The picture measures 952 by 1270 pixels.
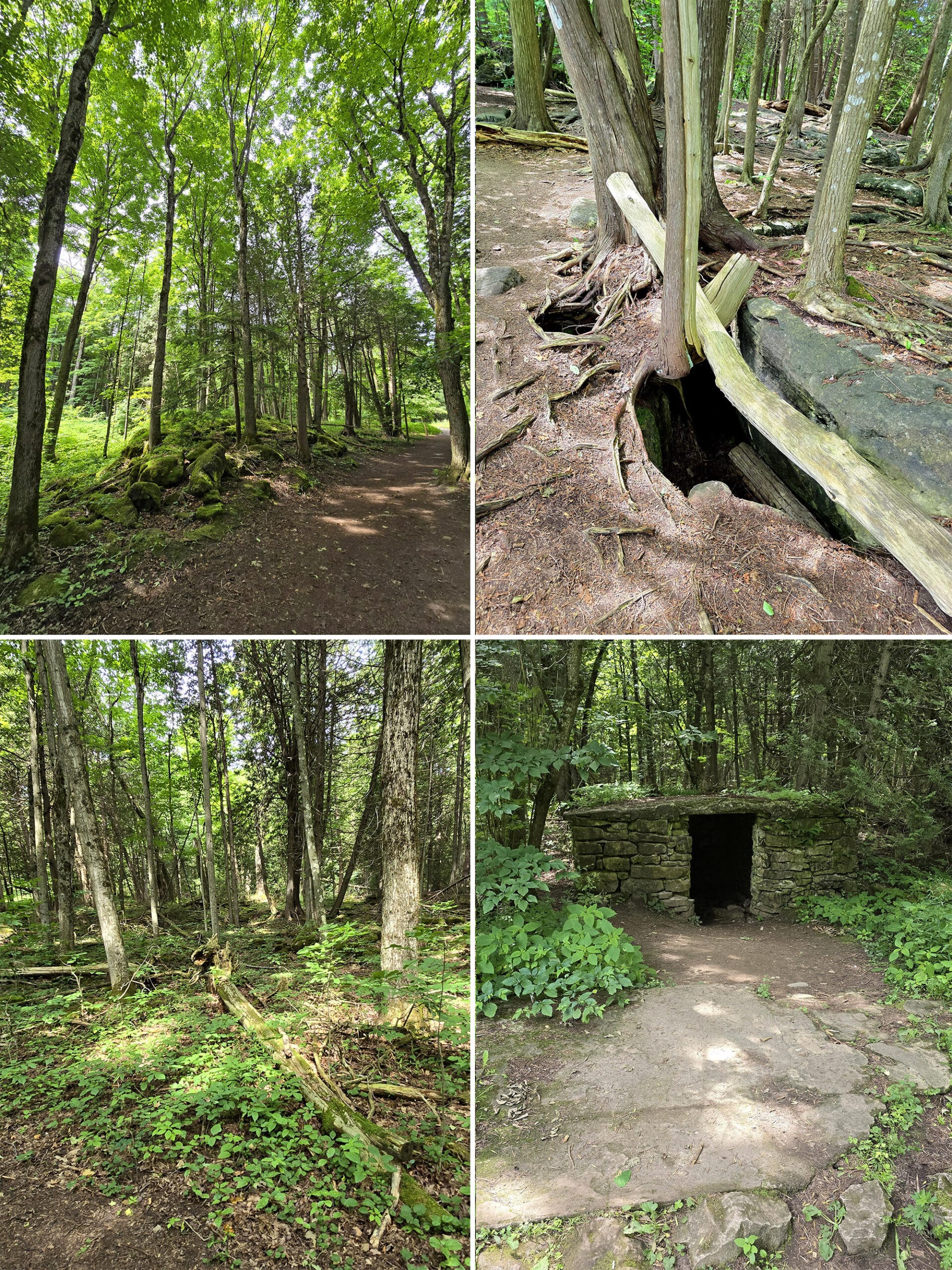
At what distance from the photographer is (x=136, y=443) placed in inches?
240

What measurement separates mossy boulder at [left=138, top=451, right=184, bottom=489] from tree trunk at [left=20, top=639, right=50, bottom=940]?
3.81m

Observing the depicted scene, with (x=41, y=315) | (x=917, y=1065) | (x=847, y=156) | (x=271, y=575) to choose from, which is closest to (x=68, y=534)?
(x=271, y=575)

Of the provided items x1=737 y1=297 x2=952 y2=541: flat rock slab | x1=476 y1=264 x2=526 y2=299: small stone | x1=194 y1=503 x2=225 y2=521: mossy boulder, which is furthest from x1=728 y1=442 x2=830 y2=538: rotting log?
x1=194 y1=503 x2=225 y2=521: mossy boulder

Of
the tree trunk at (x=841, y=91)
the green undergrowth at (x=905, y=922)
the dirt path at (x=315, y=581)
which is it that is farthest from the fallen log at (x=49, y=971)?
the tree trunk at (x=841, y=91)

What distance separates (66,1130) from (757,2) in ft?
49.5

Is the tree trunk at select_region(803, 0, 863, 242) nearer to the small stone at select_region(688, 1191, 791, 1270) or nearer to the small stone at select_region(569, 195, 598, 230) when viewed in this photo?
the small stone at select_region(569, 195, 598, 230)

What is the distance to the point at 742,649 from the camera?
33.4ft

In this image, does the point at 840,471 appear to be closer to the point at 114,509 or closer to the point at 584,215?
the point at 584,215

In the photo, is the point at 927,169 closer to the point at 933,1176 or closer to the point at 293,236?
the point at 293,236

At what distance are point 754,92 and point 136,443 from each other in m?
8.08

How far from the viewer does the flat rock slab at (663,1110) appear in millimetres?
3037

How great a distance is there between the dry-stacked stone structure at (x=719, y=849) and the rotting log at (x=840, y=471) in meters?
4.23

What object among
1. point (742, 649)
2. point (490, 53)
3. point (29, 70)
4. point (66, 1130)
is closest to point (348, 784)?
point (742, 649)

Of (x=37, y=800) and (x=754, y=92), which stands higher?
(x=754, y=92)
